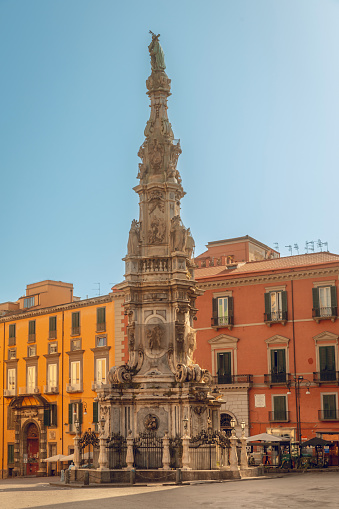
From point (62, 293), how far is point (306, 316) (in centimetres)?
2576

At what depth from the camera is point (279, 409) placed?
47.6m

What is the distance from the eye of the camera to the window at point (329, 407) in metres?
45.7

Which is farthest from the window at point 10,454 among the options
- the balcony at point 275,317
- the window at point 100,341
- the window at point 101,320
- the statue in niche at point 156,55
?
the statue in niche at point 156,55

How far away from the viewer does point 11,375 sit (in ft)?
205

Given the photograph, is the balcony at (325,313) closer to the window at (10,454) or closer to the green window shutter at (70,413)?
the green window shutter at (70,413)

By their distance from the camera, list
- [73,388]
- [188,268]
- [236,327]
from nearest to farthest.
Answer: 1. [188,268]
2. [236,327]
3. [73,388]

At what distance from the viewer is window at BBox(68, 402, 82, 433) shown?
55094mm

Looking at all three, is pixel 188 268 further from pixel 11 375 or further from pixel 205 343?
pixel 11 375

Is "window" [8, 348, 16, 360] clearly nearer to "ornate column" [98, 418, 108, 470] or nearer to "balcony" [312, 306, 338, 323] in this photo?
"balcony" [312, 306, 338, 323]

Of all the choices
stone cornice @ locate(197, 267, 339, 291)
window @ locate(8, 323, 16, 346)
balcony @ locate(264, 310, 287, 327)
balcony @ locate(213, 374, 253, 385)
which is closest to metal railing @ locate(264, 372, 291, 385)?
balcony @ locate(213, 374, 253, 385)

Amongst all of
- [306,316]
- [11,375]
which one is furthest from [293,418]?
[11,375]

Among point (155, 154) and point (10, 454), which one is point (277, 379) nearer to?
point (155, 154)

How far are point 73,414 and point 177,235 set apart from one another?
26857mm

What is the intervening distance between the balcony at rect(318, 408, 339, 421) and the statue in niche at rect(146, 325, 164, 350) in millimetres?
17940
